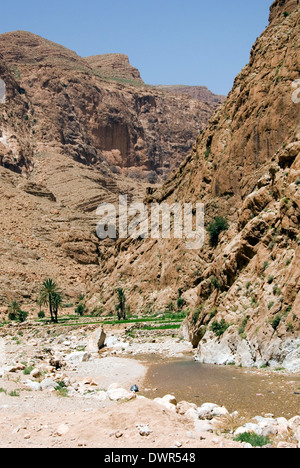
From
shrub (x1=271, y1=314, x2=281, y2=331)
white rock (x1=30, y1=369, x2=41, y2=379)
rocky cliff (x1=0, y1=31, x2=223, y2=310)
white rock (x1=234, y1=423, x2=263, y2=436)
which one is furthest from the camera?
rocky cliff (x1=0, y1=31, x2=223, y2=310)

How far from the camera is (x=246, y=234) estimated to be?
2314cm

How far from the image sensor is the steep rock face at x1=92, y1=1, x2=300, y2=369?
18875 mm

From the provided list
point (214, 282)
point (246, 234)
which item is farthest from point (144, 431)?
point (214, 282)

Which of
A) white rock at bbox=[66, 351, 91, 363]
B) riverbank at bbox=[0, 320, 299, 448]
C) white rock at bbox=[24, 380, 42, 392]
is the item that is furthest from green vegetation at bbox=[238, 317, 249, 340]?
white rock at bbox=[66, 351, 91, 363]

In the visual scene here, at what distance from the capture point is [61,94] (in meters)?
171

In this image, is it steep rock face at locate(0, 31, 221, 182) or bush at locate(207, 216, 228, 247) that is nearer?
bush at locate(207, 216, 228, 247)

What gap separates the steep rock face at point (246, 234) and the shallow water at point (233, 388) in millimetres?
954

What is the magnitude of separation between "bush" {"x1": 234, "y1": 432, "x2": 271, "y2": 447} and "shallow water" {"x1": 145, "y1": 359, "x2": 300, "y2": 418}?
2.48m

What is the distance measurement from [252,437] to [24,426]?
4.41m

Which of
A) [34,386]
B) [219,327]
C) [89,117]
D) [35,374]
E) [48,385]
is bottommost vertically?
[35,374]

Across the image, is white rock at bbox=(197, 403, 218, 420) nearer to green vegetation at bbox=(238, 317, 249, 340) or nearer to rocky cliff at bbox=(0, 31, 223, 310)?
green vegetation at bbox=(238, 317, 249, 340)

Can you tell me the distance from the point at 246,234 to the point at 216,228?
73.6ft

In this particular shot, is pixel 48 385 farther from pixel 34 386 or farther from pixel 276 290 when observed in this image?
pixel 276 290
